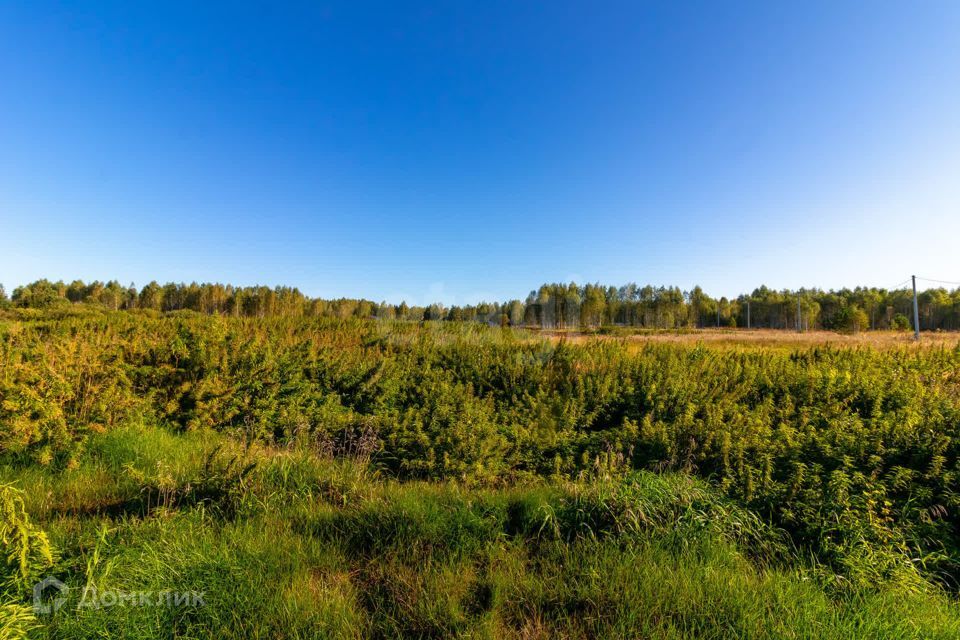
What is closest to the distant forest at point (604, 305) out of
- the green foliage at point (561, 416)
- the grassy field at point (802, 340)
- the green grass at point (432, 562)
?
the grassy field at point (802, 340)

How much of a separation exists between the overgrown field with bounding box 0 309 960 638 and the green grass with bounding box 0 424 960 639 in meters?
0.02

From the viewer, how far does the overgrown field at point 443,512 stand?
2.16 meters

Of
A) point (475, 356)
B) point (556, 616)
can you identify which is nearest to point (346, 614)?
point (556, 616)

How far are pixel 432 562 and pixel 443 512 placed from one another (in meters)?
0.58

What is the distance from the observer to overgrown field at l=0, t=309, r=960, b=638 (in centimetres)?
216

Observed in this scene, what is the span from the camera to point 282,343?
357 inches

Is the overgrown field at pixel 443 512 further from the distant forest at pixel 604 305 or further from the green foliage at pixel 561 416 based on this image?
the distant forest at pixel 604 305

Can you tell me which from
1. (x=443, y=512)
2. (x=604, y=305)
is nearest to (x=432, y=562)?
(x=443, y=512)

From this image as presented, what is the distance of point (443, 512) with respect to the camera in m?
3.25

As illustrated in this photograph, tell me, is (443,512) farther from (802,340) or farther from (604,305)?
(604,305)

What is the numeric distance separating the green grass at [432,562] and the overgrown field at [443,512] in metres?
0.02

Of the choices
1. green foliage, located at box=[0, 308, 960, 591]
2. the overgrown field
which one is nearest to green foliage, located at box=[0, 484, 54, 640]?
the overgrown field

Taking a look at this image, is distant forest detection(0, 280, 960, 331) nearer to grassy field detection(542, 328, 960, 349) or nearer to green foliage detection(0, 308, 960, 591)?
grassy field detection(542, 328, 960, 349)

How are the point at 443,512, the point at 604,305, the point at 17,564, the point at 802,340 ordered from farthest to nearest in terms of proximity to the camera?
1. the point at 604,305
2. the point at 802,340
3. the point at 443,512
4. the point at 17,564
